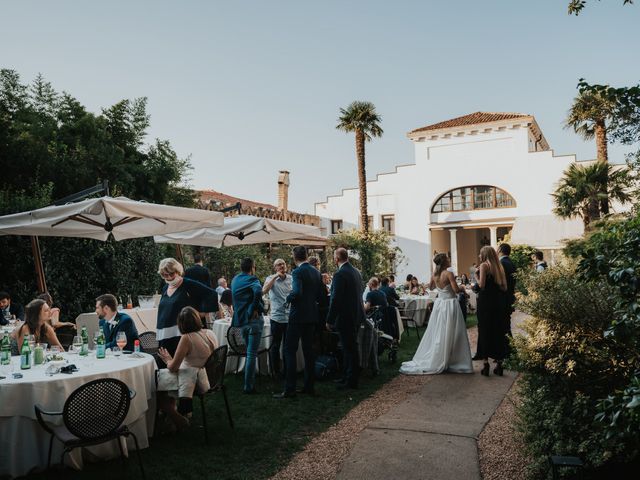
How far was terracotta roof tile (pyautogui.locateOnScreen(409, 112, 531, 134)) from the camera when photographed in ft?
104

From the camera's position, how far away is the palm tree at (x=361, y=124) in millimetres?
29156

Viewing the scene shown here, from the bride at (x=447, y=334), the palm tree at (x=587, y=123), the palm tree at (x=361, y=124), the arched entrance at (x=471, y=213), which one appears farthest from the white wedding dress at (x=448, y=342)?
the arched entrance at (x=471, y=213)

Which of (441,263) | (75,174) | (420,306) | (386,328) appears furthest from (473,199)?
(441,263)

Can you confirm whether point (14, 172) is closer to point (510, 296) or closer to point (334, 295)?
point (334, 295)

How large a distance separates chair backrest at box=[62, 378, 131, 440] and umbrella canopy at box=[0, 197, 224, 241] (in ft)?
9.79

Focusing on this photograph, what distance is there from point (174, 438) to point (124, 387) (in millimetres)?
1507

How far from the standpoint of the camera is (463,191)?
32.7m

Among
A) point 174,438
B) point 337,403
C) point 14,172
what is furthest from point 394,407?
point 14,172

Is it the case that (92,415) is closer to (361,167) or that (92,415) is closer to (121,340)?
(121,340)

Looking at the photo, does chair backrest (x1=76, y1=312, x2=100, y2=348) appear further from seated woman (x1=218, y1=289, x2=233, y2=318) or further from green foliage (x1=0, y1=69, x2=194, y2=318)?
green foliage (x1=0, y1=69, x2=194, y2=318)

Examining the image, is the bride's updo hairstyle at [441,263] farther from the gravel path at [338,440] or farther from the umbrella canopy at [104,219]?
the umbrella canopy at [104,219]

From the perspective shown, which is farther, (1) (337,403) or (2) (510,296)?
(2) (510,296)

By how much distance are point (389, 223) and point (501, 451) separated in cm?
3064

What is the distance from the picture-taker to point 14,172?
12766 millimetres
